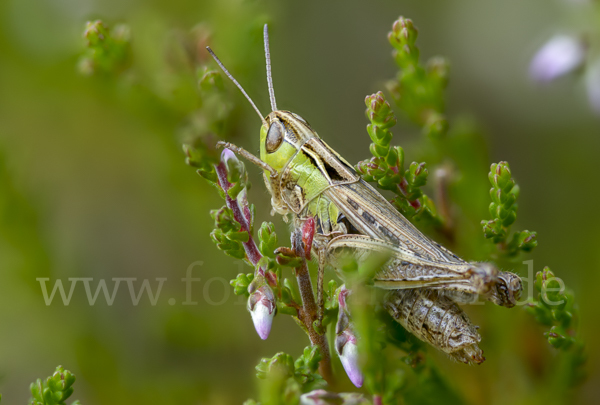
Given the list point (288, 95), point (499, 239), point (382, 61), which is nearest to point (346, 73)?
point (382, 61)

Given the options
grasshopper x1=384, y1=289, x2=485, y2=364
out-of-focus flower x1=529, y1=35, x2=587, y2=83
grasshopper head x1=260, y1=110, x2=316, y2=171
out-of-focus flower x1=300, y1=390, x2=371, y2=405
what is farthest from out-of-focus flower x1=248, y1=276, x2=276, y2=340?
out-of-focus flower x1=529, y1=35, x2=587, y2=83

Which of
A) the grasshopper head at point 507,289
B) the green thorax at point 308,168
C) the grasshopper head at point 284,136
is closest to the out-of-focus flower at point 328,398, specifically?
the grasshopper head at point 507,289

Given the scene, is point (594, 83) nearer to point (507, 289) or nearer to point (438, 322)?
point (507, 289)

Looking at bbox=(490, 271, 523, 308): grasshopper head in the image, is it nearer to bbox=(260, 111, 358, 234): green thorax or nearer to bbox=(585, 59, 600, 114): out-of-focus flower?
bbox=(260, 111, 358, 234): green thorax

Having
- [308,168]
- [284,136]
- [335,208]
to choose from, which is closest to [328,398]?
[335,208]

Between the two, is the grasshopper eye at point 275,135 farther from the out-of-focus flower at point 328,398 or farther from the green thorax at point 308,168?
the out-of-focus flower at point 328,398
